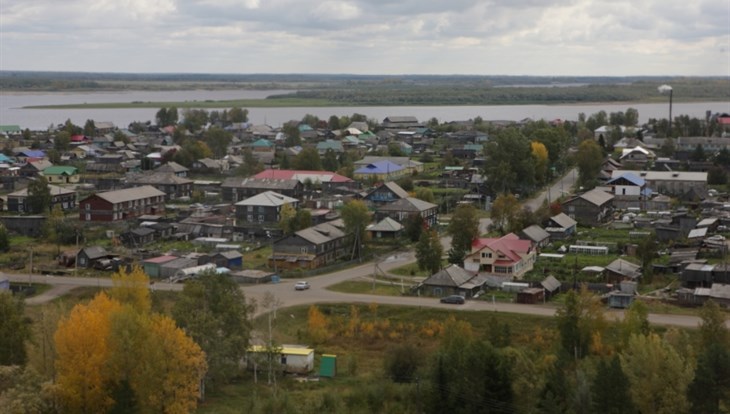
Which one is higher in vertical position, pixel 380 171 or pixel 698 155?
pixel 698 155

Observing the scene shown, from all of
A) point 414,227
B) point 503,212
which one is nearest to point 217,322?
point 414,227

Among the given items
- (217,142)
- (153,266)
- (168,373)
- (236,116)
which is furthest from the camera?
(236,116)

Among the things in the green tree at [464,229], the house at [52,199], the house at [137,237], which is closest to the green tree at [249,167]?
the house at [52,199]

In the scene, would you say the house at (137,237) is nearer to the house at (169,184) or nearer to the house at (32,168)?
the house at (169,184)

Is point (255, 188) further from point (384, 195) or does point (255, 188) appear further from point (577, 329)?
point (577, 329)

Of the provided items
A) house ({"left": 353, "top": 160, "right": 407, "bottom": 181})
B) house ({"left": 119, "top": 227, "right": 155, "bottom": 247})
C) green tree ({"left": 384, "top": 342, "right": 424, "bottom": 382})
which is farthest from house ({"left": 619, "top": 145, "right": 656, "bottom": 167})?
green tree ({"left": 384, "top": 342, "right": 424, "bottom": 382})

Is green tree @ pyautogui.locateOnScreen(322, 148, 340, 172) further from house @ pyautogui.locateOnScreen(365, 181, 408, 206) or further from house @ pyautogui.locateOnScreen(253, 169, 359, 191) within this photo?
house @ pyautogui.locateOnScreen(365, 181, 408, 206)
